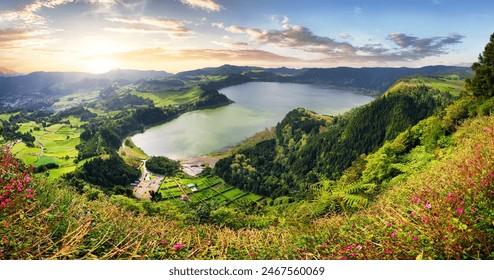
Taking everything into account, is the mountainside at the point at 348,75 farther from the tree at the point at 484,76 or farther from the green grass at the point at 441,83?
the tree at the point at 484,76

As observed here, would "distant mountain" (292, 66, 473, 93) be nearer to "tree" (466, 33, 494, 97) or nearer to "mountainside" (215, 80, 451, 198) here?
"mountainside" (215, 80, 451, 198)

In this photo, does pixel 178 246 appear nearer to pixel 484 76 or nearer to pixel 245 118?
pixel 484 76

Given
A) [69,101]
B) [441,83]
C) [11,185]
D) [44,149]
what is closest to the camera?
[11,185]

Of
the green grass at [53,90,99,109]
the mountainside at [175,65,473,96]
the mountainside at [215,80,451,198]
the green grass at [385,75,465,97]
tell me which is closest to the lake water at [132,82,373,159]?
the mountainside at [175,65,473,96]

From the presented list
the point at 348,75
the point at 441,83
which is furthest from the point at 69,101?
the point at 348,75

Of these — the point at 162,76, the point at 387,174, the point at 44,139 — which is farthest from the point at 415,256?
the point at 162,76

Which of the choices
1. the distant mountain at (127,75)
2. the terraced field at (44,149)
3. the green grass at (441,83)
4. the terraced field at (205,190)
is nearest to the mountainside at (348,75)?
the green grass at (441,83)
